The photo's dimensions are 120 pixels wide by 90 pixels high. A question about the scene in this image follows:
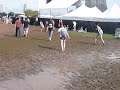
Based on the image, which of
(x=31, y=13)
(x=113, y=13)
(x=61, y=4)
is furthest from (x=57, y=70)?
(x=31, y=13)

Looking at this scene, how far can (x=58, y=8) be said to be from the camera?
58.3 m

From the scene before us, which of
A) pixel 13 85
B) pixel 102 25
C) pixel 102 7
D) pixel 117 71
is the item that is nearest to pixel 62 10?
pixel 102 7

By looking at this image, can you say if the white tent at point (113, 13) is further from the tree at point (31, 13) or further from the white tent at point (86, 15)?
the tree at point (31, 13)

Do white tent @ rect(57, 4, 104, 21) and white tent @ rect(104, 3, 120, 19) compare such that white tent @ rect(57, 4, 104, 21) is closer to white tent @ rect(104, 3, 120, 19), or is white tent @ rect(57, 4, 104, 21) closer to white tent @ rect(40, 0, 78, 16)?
white tent @ rect(104, 3, 120, 19)

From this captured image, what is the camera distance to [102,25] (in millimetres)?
45156

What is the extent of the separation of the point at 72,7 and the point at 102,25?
16742 mm

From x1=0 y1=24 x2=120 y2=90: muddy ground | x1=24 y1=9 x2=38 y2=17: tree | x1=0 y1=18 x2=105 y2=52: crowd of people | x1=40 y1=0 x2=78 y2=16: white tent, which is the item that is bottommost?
x1=0 y1=24 x2=120 y2=90: muddy ground

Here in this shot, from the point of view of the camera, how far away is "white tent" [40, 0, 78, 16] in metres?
57.6

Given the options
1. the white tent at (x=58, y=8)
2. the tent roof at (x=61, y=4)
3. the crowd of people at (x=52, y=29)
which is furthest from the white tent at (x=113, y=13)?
the tent roof at (x=61, y=4)

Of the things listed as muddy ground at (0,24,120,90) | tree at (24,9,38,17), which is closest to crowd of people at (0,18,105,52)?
muddy ground at (0,24,120,90)

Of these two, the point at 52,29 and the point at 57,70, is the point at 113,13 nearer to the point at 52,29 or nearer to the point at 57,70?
the point at 52,29

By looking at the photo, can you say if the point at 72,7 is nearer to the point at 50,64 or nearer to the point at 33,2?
the point at 33,2

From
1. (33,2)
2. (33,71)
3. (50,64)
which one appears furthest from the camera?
(33,2)

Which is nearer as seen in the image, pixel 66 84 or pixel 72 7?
pixel 66 84
